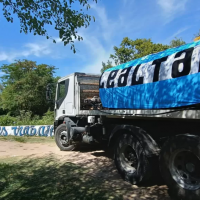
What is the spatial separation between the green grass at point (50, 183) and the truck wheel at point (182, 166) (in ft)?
3.29

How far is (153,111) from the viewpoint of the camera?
4.22m

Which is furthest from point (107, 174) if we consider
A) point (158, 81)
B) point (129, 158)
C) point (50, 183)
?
point (158, 81)

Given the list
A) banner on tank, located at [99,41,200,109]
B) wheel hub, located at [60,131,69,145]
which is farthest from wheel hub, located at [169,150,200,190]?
wheel hub, located at [60,131,69,145]

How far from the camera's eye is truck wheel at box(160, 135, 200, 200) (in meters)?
3.42

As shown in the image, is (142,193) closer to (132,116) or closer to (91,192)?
(91,192)

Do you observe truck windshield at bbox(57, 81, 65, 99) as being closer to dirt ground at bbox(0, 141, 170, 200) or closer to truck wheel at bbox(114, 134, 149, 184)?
dirt ground at bbox(0, 141, 170, 200)

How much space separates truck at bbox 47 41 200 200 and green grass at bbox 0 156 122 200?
825mm

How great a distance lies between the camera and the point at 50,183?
475 cm

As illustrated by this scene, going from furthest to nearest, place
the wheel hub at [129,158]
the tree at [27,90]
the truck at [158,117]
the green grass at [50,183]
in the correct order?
the tree at [27,90] < the wheel hub at [129,158] < the green grass at [50,183] < the truck at [158,117]

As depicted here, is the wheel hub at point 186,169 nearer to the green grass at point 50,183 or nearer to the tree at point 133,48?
the green grass at point 50,183

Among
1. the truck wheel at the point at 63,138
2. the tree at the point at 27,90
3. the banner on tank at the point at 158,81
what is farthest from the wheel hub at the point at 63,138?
the tree at the point at 27,90

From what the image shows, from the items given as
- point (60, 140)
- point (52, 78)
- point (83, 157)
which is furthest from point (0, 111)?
point (83, 157)

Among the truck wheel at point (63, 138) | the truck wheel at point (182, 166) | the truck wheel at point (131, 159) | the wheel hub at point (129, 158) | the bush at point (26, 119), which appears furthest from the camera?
the bush at point (26, 119)

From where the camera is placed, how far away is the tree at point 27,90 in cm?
2108
